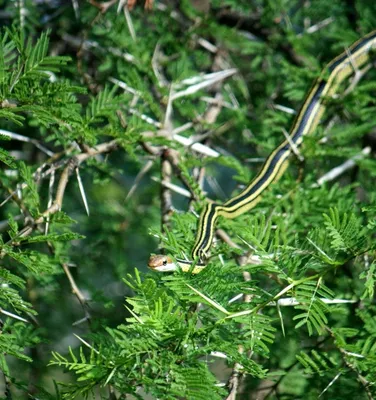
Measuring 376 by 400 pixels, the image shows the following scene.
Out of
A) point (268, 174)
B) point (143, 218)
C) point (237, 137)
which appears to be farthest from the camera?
point (237, 137)

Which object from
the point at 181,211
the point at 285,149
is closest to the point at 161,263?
the point at 181,211

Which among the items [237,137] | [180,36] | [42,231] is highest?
[180,36]

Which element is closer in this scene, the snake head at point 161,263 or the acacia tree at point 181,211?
the acacia tree at point 181,211

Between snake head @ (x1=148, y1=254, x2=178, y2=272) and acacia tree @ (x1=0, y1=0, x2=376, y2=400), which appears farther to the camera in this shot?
snake head @ (x1=148, y1=254, x2=178, y2=272)

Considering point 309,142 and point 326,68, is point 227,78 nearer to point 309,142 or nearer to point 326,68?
point 326,68

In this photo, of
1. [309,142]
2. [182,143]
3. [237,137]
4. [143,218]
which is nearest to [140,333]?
[182,143]
